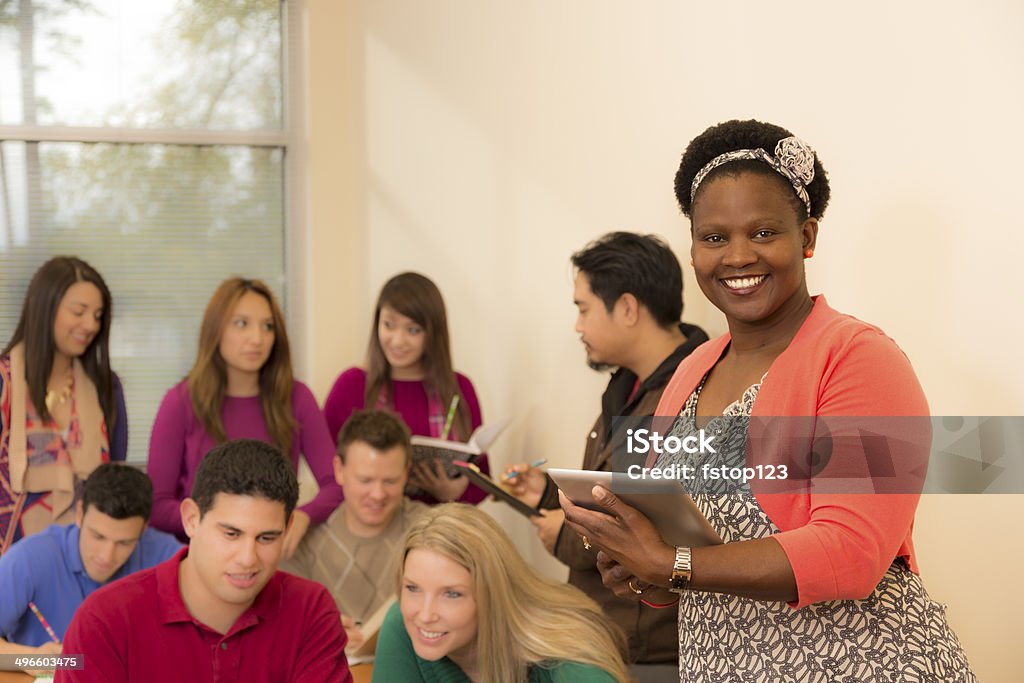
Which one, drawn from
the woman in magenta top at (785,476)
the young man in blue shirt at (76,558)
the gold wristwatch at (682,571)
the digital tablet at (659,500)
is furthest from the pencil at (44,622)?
the gold wristwatch at (682,571)

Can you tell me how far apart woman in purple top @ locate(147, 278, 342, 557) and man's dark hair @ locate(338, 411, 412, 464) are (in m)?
0.29

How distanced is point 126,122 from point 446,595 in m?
3.84

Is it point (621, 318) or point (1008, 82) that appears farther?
point (621, 318)

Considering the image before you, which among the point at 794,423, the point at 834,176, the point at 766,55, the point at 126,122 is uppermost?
the point at 126,122

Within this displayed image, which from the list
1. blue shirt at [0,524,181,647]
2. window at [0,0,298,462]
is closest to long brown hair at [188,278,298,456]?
blue shirt at [0,524,181,647]

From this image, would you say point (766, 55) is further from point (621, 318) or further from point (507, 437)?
point (507, 437)

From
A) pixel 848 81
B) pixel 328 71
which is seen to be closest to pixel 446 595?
pixel 848 81

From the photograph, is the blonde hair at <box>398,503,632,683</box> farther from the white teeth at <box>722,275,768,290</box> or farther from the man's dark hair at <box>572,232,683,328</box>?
the white teeth at <box>722,275,768,290</box>

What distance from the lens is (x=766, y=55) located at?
245cm

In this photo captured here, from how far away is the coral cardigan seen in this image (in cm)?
132

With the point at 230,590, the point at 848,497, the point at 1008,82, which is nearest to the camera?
the point at 848,497

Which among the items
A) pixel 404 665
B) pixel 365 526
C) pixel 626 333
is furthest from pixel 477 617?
pixel 365 526

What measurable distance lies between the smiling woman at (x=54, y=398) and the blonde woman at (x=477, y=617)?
5.20 feet

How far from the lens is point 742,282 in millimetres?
1522
